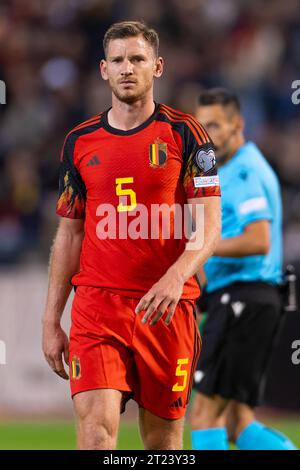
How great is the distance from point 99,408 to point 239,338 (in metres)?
2.17

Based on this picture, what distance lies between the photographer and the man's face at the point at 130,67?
4.63m

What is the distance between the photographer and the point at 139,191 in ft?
15.2

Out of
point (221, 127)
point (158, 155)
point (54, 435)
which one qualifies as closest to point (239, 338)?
point (221, 127)

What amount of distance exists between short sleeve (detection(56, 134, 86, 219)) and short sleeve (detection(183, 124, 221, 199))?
0.50m

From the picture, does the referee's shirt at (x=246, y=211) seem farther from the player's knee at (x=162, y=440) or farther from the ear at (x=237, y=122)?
the player's knee at (x=162, y=440)

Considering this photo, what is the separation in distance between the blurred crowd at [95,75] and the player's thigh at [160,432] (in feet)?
21.4

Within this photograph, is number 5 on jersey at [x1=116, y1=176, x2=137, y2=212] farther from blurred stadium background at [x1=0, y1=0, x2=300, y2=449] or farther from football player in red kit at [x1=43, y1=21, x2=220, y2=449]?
blurred stadium background at [x1=0, y1=0, x2=300, y2=449]

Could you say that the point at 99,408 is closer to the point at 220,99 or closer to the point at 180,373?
the point at 180,373

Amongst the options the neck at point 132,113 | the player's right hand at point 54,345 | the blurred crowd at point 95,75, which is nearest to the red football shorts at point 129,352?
the player's right hand at point 54,345

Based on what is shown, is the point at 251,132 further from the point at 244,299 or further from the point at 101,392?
the point at 101,392

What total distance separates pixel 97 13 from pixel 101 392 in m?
9.66

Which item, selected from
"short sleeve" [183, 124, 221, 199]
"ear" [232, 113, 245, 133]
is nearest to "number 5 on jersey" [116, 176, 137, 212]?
"short sleeve" [183, 124, 221, 199]

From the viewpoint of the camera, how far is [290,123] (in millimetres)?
12312
